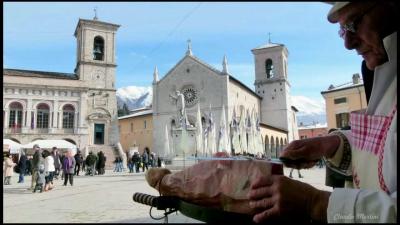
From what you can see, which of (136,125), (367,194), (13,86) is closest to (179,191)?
(367,194)

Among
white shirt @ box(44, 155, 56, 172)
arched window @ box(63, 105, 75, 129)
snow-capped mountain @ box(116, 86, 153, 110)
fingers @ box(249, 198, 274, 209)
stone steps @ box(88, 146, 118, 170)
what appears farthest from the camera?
arched window @ box(63, 105, 75, 129)

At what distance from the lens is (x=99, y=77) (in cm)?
3772

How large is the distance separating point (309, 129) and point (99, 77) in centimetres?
3351

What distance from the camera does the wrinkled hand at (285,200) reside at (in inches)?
29.6

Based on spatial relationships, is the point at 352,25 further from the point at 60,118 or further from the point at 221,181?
the point at 60,118

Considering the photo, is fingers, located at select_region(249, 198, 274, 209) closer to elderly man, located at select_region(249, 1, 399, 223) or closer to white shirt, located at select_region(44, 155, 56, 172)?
elderly man, located at select_region(249, 1, 399, 223)

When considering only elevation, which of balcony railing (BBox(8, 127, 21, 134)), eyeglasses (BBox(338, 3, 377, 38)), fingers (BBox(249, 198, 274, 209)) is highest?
balcony railing (BBox(8, 127, 21, 134))

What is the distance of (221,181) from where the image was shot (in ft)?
2.77

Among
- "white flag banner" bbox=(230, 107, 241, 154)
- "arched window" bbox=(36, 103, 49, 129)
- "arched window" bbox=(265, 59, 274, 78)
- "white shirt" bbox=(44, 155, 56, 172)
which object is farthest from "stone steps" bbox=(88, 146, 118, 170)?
"white shirt" bbox=(44, 155, 56, 172)

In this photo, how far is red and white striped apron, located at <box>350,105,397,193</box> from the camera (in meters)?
0.93

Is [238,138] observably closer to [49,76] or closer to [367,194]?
[49,76]

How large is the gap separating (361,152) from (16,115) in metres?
37.7

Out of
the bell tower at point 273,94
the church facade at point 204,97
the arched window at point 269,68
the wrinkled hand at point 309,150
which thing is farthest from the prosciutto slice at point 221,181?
the arched window at point 269,68

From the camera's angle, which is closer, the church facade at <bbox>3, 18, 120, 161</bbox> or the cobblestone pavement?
the cobblestone pavement
